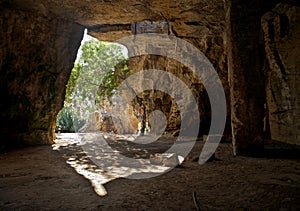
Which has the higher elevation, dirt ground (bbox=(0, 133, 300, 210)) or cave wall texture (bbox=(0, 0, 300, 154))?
cave wall texture (bbox=(0, 0, 300, 154))

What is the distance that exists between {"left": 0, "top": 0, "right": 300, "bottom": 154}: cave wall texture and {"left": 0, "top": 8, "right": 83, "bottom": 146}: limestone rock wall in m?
0.03

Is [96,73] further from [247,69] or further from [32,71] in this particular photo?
[247,69]

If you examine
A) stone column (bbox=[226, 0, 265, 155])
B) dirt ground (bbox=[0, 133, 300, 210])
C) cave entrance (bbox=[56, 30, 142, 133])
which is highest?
cave entrance (bbox=[56, 30, 142, 133])

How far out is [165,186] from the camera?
3.13 metres

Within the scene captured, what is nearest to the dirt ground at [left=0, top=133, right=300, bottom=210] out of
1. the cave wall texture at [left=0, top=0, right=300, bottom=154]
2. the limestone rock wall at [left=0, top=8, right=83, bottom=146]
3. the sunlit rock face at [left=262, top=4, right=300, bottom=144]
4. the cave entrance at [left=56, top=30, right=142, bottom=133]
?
the cave wall texture at [left=0, top=0, right=300, bottom=154]

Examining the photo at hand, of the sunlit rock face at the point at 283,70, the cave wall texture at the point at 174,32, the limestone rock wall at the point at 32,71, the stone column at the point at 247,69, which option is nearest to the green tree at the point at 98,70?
the limestone rock wall at the point at 32,71

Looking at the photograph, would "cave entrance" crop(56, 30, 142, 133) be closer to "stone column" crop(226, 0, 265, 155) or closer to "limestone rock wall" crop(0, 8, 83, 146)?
"limestone rock wall" crop(0, 8, 83, 146)

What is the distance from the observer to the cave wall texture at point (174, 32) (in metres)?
5.13

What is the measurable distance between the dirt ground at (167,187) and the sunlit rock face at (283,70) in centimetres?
232

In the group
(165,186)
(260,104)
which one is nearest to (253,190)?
(165,186)

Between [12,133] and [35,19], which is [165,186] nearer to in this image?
[12,133]

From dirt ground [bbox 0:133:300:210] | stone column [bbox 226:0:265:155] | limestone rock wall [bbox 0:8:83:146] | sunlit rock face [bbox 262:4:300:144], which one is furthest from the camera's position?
limestone rock wall [bbox 0:8:83:146]

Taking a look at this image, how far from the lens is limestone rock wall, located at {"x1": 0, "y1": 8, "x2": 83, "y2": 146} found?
21.4ft

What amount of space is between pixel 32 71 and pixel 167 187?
5971 millimetres
